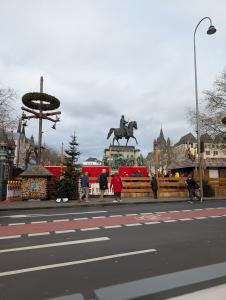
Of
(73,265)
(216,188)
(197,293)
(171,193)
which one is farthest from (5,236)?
(216,188)

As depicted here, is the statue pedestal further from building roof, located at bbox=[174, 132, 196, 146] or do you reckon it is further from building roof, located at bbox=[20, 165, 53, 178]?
building roof, located at bbox=[174, 132, 196, 146]

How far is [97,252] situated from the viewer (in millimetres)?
7730

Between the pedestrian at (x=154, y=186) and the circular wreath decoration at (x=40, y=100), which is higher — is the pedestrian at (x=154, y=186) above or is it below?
below

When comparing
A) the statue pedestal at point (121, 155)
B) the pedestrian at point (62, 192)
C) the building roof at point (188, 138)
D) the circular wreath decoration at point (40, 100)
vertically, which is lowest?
the pedestrian at point (62, 192)

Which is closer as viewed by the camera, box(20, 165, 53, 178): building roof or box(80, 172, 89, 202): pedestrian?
box(80, 172, 89, 202): pedestrian

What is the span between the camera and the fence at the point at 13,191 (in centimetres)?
2159

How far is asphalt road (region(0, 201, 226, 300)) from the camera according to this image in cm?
549

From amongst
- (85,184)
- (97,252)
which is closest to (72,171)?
(85,184)

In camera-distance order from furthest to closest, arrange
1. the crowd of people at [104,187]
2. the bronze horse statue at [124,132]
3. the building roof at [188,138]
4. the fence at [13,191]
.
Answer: the building roof at [188,138] < the bronze horse statue at [124,132] < the fence at [13,191] < the crowd of people at [104,187]

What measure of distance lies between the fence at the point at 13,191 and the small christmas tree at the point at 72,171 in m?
3.03

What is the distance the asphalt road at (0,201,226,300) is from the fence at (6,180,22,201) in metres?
8.45

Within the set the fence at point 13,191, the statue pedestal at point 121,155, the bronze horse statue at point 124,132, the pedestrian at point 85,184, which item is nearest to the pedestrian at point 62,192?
the pedestrian at point 85,184

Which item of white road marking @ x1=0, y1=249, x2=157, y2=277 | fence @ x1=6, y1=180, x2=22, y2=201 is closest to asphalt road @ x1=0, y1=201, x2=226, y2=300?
white road marking @ x1=0, y1=249, x2=157, y2=277

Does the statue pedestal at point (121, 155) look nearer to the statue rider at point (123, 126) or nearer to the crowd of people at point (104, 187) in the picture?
the statue rider at point (123, 126)
